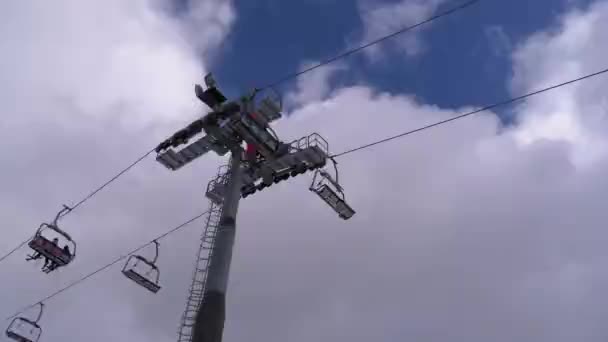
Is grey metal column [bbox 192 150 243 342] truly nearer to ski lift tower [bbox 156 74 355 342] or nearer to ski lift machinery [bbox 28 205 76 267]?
ski lift tower [bbox 156 74 355 342]

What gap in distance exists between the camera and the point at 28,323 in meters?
31.7

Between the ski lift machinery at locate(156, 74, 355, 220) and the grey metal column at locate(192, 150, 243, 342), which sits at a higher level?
the ski lift machinery at locate(156, 74, 355, 220)

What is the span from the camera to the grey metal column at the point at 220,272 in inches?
691

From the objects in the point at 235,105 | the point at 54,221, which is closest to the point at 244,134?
the point at 235,105

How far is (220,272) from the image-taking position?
1875cm

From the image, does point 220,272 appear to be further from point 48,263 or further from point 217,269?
point 48,263

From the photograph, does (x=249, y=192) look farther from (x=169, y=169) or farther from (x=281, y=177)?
(x=169, y=169)

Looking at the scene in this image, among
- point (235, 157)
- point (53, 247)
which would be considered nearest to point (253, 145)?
point (235, 157)

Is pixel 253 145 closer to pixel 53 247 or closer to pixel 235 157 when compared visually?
pixel 235 157

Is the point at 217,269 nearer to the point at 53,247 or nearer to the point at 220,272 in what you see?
the point at 220,272

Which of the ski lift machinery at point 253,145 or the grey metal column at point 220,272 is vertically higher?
the ski lift machinery at point 253,145

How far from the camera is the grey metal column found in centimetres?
1755

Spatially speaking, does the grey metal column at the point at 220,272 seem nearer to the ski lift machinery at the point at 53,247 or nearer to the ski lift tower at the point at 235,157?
the ski lift tower at the point at 235,157

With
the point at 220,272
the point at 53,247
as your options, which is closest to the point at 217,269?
the point at 220,272
